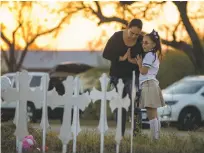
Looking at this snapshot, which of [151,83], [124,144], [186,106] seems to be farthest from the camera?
[186,106]

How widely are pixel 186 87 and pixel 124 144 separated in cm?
1064

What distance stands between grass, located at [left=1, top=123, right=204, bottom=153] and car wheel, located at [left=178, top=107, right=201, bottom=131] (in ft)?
28.4

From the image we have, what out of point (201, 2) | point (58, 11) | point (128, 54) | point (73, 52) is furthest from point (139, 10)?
point (73, 52)

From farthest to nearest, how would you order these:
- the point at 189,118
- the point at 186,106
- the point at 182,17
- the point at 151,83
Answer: the point at 182,17 → the point at 186,106 → the point at 189,118 → the point at 151,83

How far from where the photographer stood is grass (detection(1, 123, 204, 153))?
8672 millimetres

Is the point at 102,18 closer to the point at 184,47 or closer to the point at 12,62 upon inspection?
the point at 184,47

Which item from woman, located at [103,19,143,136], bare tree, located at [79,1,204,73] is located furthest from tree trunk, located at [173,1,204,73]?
woman, located at [103,19,143,136]

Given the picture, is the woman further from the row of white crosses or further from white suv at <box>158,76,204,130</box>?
white suv at <box>158,76,204,130</box>

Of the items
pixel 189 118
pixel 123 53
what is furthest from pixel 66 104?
pixel 189 118

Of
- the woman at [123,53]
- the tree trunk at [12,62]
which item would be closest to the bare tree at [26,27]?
the tree trunk at [12,62]

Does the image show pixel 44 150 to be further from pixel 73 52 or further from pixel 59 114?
pixel 73 52

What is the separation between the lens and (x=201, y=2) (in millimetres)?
25984

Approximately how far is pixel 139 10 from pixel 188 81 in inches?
269

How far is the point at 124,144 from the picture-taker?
8836 millimetres
